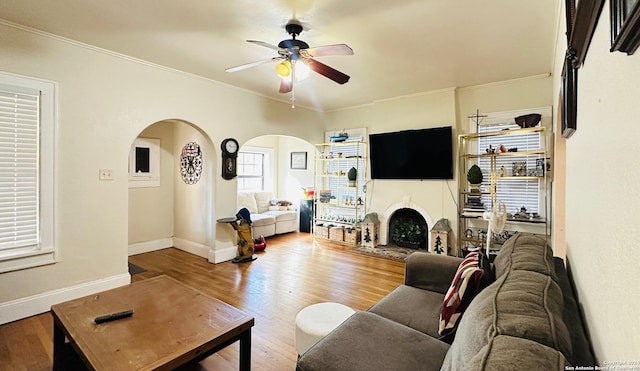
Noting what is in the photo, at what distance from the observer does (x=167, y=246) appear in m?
5.35

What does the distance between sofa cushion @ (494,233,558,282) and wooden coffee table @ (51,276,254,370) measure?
60.1 inches

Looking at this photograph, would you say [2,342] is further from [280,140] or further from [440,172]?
[280,140]

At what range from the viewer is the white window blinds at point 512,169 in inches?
160

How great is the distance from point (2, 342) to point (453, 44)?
16.1 feet

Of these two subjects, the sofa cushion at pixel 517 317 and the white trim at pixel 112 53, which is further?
the white trim at pixel 112 53

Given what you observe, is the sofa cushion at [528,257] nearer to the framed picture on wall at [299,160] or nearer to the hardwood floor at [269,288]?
the hardwood floor at [269,288]

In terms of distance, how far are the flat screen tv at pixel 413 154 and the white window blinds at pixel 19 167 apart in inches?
181

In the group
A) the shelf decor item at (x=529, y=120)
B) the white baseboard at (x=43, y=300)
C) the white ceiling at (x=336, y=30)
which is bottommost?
the white baseboard at (x=43, y=300)

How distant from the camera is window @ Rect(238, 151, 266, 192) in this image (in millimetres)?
7219

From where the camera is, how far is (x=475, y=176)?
4250 mm

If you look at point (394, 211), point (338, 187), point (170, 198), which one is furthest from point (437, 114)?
point (170, 198)

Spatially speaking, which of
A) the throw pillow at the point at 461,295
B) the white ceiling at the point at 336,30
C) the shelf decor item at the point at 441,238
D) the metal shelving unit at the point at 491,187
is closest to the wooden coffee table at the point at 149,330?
the throw pillow at the point at 461,295

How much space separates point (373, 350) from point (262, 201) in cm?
572

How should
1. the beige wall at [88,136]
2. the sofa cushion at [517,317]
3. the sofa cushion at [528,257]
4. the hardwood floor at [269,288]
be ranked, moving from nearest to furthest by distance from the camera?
the sofa cushion at [517,317], the sofa cushion at [528,257], the hardwood floor at [269,288], the beige wall at [88,136]
